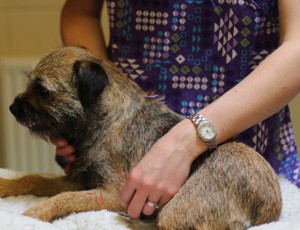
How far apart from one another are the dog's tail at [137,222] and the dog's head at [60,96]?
33cm

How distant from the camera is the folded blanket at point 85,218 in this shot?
1.07 m

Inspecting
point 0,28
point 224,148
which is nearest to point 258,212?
point 224,148

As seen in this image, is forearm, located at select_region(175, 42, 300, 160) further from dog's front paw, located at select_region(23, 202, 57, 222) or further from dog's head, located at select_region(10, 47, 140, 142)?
dog's front paw, located at select_region(23, 202, 57, 222)

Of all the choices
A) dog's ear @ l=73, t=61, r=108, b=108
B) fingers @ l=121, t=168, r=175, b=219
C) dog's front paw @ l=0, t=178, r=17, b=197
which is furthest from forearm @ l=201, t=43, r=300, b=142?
dog's front paw @ l=0, t=178, r=17, b=197

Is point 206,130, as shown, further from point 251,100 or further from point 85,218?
point 85,218

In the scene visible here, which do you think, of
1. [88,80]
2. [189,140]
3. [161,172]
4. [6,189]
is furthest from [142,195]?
[6,189]

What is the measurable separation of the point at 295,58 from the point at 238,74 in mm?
274

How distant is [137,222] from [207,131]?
12.3 inches

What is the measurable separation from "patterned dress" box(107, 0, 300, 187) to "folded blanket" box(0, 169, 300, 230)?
0.59 feet

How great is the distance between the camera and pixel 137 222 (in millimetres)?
1283

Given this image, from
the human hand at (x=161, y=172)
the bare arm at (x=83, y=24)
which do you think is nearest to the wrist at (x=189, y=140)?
the human hand at (x=161, y=172)

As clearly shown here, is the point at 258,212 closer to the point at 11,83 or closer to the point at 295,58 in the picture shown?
the point at 295,58

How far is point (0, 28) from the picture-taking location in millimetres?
2703

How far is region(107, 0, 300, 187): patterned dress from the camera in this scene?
148 centimetres
